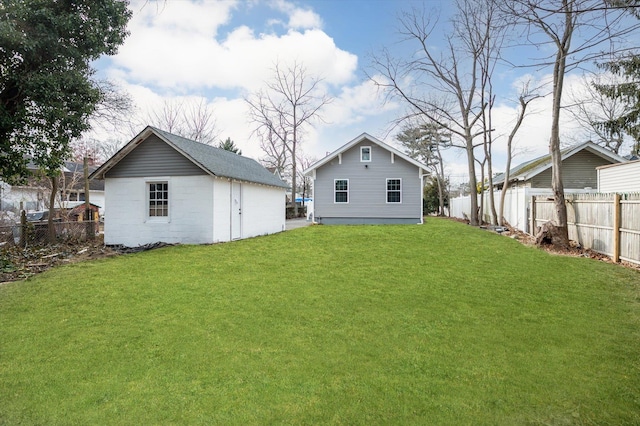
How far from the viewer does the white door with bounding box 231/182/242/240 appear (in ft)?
45.1

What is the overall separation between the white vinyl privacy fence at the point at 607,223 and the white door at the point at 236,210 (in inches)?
461

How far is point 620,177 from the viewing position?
14719mm

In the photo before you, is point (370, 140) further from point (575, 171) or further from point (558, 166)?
point (575, 171)

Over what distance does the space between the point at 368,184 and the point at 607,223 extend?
12.6 metres

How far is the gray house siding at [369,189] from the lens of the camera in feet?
66.2

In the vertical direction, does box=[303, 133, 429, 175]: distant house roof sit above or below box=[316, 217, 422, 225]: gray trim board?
above

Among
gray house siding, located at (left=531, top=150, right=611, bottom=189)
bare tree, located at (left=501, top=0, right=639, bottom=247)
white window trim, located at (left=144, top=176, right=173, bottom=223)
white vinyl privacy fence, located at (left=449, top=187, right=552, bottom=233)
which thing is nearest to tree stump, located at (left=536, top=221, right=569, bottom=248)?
bare tree, located at (left=501, top=0, right=639, bottom=247)

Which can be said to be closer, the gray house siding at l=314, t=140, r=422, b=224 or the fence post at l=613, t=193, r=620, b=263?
the fence post at l=613, t=193, r=620, b=263

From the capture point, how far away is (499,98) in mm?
20406

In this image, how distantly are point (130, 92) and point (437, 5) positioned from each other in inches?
654

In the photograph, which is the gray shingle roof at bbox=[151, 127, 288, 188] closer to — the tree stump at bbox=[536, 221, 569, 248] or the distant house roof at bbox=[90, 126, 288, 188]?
the distant house roof at bbox=[90, 126, 288, 188]

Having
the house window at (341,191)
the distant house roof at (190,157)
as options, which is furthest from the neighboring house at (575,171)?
the distant house roof at (190,157)

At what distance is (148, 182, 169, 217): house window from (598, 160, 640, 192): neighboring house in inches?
734

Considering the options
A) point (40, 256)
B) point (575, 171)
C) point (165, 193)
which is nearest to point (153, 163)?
point (165, 193)
